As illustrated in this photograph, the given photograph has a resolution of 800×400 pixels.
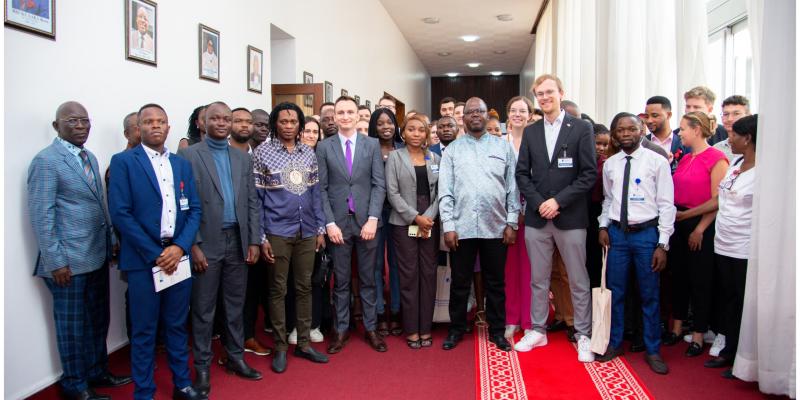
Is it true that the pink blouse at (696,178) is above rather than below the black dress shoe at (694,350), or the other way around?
above

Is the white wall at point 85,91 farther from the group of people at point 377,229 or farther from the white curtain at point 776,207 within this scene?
the white curtain at point 776,207

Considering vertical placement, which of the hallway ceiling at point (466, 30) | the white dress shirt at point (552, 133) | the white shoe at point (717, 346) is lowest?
the white shoe at point (717, 346)

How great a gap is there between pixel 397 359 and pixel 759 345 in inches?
79.8

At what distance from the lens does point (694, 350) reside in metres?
3.51

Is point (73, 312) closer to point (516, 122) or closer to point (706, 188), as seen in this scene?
point (516, 122)

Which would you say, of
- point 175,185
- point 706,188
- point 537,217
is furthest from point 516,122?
point 175,185

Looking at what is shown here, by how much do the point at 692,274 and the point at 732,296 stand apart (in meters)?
0.32

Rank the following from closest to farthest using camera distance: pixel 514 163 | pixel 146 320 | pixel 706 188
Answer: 1. pixel 146 320
2. pixel 706 188
3. pixel 514 163

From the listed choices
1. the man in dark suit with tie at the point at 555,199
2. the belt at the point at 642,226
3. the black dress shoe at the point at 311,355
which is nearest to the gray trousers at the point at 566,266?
the man in dark suit with tie at the point at 555,199

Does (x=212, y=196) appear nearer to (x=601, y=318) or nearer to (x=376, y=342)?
(x=376, y=342)

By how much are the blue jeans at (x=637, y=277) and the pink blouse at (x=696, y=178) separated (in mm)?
414

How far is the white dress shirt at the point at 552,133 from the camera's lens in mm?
3619

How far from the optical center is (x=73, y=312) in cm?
285

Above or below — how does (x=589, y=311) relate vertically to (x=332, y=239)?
below
